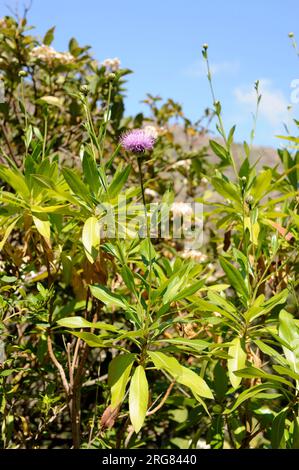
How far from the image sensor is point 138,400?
3.76ft

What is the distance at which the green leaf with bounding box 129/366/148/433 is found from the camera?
1.13 m

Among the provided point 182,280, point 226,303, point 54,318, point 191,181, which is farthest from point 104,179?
point 191,181

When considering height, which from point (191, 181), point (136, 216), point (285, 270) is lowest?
point (285, 270)

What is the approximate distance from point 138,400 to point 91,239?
371 mm

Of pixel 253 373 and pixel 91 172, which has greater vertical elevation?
pixel 91 172

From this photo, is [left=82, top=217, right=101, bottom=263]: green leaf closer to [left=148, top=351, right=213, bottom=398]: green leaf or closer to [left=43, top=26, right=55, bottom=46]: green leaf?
[left=148, top=351, right=213, bottom=398]: green leaf

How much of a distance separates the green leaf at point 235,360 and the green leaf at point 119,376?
0.81ft

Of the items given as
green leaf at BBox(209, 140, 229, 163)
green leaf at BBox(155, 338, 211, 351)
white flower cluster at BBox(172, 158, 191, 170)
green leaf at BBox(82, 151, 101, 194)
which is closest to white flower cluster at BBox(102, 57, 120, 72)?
white flower cluster at BBox(172, 158, 191, 170)

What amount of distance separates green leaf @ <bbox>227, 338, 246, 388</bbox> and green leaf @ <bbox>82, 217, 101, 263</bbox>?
1.31 ft

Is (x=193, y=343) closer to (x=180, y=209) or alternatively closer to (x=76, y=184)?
(x=76, y=184)

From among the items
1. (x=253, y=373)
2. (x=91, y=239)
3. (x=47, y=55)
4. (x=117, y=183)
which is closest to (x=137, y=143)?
(x=117, y=183)
